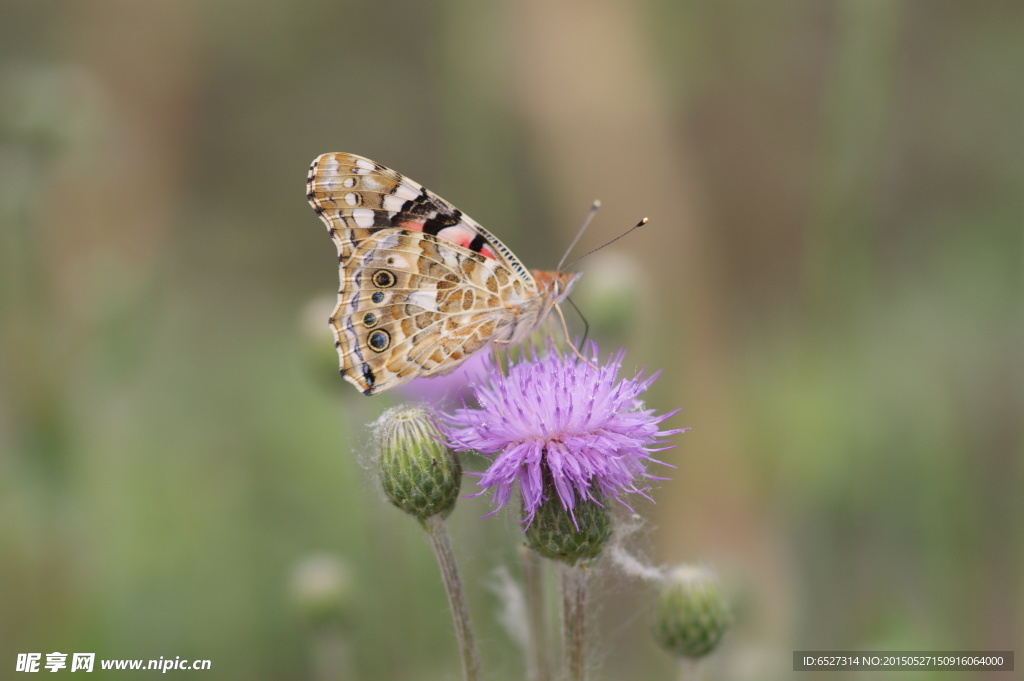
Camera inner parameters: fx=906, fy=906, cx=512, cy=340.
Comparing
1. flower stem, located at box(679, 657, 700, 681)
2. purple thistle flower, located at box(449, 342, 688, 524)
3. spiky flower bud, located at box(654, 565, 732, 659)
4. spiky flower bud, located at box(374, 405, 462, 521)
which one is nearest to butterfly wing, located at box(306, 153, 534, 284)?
purple thistle flower, located at box(449, 342, 688, 524)

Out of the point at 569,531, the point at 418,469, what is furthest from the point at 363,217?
the point at 569,531

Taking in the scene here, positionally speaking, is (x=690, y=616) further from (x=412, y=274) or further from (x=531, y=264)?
(x=531, y=264)

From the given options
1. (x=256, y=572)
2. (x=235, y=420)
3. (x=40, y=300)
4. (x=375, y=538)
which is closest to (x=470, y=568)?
(x=375, y=538)

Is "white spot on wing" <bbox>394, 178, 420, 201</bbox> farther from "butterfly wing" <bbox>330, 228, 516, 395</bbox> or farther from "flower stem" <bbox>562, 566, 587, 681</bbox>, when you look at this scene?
"flower stem" <bbox>562, 566, 587, 681</bbox>

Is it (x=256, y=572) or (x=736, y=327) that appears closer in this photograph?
(x=256, y=572)

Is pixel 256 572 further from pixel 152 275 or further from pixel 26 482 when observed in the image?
pixel 152 275

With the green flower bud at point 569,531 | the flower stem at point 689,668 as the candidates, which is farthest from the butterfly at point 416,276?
the flower stem at point 689,668
